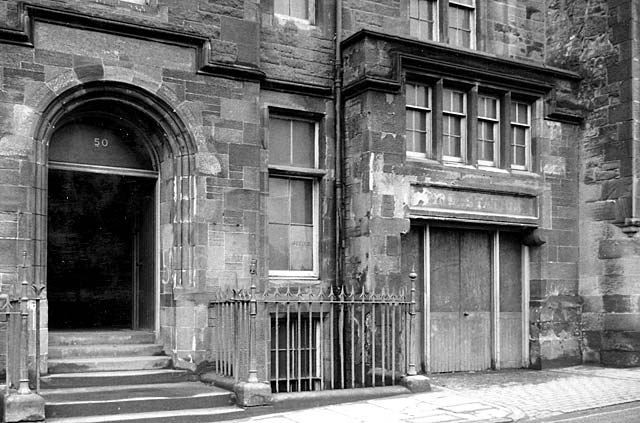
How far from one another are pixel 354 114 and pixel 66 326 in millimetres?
6423

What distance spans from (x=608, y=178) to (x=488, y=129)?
2477 millimetres

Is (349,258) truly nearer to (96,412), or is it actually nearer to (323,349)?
(323,349)

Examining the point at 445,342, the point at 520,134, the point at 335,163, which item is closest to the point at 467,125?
the point at 520,134

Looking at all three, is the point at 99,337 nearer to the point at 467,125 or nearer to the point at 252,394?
the point at 252,394

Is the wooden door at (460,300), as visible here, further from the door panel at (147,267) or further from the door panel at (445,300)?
the door panel at (147,267)

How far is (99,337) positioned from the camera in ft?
38.7

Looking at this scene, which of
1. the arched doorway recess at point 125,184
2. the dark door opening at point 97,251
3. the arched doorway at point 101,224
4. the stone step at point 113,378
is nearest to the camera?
the stone step at point 113,378

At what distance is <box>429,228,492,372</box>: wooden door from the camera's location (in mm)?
13938

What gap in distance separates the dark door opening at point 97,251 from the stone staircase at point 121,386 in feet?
4.44

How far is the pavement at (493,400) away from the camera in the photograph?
32.9 ft

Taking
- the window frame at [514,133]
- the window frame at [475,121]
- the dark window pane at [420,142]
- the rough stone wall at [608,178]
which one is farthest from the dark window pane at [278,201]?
the rough stone wall at [608,178]

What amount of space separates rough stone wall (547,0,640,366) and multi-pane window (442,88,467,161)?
2.81 metres

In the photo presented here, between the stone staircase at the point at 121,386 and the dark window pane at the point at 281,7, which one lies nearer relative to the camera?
the stone staircase at the point at 121,386

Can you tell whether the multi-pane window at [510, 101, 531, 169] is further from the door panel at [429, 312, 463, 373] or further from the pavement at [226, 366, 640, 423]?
the pavement at [226, 366, 640, 423]
